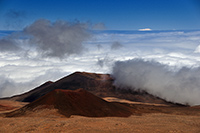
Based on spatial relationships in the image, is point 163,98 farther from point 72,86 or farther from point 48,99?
point 48,99

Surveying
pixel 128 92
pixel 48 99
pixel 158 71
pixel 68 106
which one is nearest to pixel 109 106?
pixel 68 106

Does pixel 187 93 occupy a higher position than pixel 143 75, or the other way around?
pixel 143 75

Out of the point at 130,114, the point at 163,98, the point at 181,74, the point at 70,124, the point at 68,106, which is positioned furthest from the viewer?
the point at 181,74

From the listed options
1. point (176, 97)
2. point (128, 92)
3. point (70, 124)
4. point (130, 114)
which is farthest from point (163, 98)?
point (70, 124)

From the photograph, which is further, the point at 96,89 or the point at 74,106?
the point at 96,89

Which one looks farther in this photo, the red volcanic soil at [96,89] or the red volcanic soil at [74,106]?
the red volcanic soil at [96,89]

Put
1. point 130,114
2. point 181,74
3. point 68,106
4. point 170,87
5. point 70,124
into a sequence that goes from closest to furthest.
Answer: point 70,124 → point 68,106 → point 130,114 → point 170,87 → point 181,74

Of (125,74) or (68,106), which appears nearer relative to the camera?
Result: (68,106)

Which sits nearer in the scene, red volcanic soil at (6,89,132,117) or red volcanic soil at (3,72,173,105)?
red volcanic soil at (6,89,132,117)
